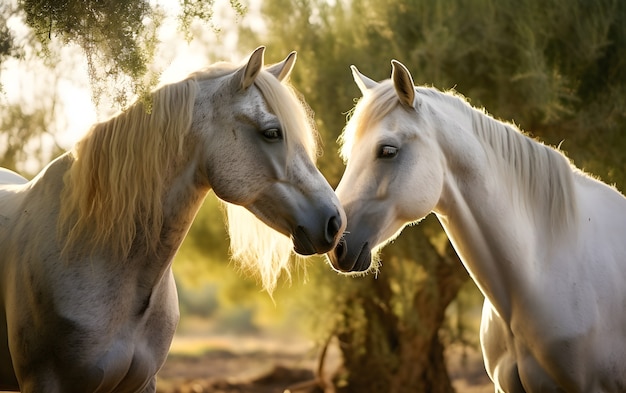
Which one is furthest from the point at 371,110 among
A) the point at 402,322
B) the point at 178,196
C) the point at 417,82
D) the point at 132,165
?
the point at 402,322

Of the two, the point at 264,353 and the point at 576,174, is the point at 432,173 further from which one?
the point at 264,353

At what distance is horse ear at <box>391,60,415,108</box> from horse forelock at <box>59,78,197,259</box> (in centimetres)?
84

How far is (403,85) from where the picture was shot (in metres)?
3.23

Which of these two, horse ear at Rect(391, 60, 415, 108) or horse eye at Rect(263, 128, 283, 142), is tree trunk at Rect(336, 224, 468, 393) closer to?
horse ear at Rect(391, 60, 415, 108)

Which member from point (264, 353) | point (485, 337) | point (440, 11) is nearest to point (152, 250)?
point (485, 337)

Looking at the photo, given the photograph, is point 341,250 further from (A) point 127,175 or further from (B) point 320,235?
(A) point 127,175

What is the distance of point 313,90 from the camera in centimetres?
704

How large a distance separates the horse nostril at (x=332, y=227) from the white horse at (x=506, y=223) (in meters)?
0.35

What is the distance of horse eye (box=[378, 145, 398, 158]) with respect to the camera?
3.19 m

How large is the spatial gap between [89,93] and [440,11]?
443 centimetres

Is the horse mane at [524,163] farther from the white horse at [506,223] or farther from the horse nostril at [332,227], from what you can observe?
the horse nostril at [332,227]

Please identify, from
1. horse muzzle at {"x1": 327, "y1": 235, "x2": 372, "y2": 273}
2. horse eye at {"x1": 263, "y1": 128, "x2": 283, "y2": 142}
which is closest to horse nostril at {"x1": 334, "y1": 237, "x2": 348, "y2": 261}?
horse muzzle at {"x1": 327, "y1": 235, "x2": 372, "y2": 273}

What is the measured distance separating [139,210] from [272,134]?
0.57 meters

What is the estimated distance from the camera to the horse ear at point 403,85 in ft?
10.4
